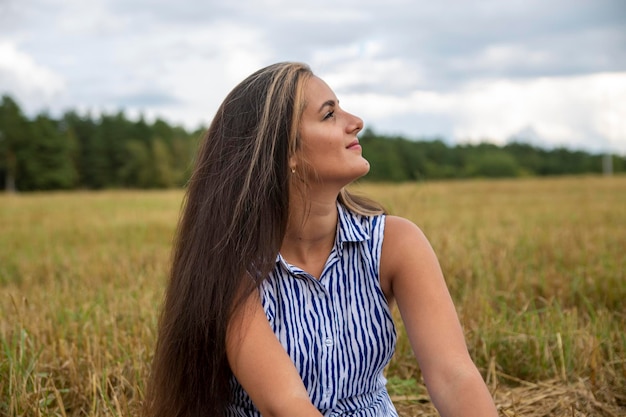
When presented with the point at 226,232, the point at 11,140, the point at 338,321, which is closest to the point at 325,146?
the point at 226,232

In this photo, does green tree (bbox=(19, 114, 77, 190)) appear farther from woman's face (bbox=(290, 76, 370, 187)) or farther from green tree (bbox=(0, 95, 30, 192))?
woman's face (bbox=(290, 76, 370, 187))

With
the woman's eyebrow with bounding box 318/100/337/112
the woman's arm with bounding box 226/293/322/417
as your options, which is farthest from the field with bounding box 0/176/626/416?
the woman's eyebrow with bounding box 318/100/337/112

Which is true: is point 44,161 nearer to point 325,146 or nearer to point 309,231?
point 309,231

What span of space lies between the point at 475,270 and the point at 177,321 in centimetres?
333

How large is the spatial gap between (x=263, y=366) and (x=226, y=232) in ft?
1.34

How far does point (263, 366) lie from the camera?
1.83 metres

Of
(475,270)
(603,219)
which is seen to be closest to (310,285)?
(475,270)

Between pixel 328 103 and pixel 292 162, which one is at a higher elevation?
pixel 328 103

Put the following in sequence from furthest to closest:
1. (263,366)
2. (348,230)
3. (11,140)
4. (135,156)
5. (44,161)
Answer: (135,156)
(44,161)
(11,140)
(348,230)
(263,366)

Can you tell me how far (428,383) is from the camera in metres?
1.96

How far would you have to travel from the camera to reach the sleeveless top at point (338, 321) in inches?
79.3

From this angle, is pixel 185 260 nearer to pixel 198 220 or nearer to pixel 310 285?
pixel 198 220

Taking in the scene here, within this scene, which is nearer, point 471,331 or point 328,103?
point 328,103

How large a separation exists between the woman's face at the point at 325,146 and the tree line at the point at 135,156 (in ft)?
128
